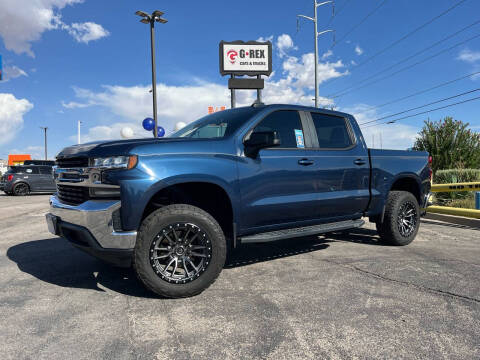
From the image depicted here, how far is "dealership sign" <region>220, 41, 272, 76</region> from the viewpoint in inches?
831

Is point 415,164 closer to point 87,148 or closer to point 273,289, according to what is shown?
point 273,289

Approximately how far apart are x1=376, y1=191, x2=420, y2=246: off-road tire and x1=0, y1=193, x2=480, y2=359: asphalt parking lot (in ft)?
1.46

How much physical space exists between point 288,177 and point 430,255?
2.37m

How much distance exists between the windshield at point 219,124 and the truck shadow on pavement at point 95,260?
1.60 m

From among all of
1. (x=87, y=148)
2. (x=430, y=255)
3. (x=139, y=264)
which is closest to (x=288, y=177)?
(x=139, y=264)

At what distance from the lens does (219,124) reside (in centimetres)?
406

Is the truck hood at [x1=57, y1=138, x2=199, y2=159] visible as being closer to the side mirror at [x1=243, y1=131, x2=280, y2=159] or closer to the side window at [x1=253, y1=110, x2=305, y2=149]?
the side mirror at [x1=243, y1=131, x2=280, y2=159]

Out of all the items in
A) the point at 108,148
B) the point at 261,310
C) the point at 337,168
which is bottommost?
the point at 261,310

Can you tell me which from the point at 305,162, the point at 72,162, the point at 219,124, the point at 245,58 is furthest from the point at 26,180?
the point at 305,162

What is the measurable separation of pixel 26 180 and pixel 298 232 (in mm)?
17486

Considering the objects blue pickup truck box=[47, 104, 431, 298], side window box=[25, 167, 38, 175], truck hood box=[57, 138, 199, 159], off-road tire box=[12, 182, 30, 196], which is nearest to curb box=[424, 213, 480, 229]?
blue pickup truck box=[47, 104, 431, 298]

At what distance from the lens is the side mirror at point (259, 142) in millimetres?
3430

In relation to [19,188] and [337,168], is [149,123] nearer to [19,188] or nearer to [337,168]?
[19,188]

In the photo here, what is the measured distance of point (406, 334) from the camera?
8.04 ft
